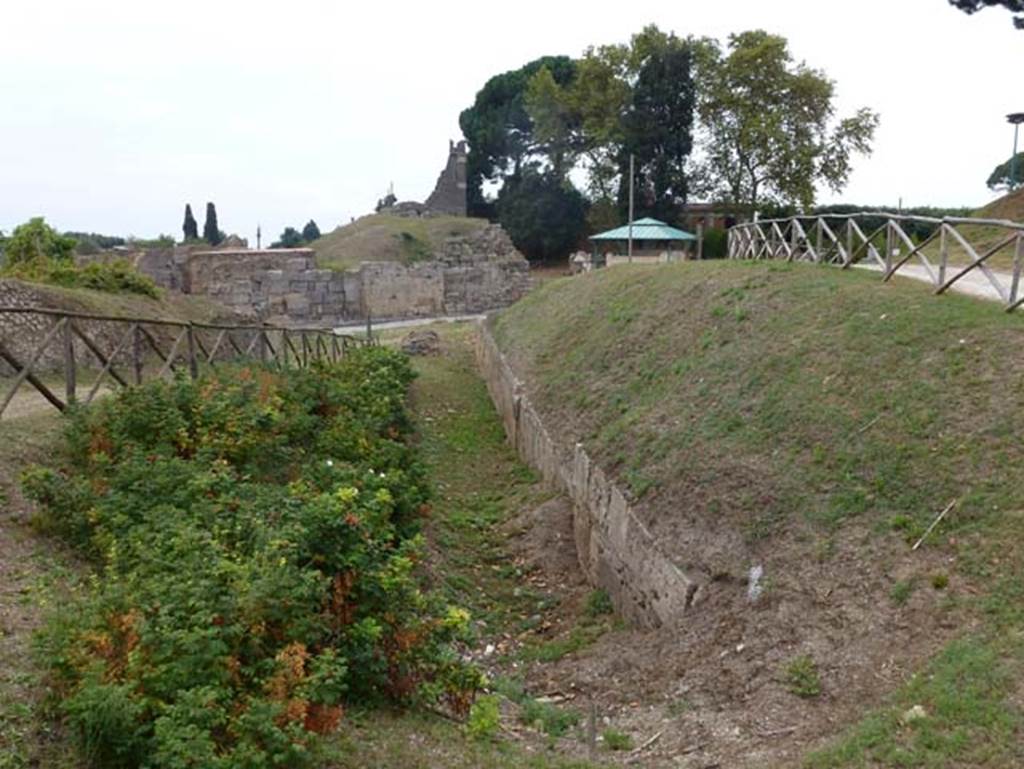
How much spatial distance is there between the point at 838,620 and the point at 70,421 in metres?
6.28

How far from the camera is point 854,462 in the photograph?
7281 mm

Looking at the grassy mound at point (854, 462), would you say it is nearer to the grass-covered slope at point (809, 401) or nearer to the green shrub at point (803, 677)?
the grass-covered slope at point (809, 401)

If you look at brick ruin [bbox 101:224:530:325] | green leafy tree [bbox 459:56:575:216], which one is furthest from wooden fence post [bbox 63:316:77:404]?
green leafy tree [bbox 459:56:575:216]

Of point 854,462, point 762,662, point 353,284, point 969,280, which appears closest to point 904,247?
point 969,280

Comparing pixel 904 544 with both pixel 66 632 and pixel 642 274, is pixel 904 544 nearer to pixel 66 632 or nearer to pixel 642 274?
pixel 66 632

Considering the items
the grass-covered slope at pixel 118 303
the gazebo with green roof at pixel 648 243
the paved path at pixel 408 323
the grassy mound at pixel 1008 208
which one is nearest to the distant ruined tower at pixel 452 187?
the gazebo with green roof at pixel 648 243

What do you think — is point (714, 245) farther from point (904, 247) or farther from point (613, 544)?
point (613, 544)

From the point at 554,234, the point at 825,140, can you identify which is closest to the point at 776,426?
the point at 825,140

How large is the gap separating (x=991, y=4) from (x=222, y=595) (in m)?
21.7

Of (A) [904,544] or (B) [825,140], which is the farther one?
(B) [825,140]

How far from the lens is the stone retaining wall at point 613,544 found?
7.61 metres

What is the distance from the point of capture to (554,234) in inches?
1993

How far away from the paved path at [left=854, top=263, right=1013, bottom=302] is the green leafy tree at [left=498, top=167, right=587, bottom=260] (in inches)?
1444

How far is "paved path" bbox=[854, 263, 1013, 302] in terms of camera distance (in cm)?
1017
